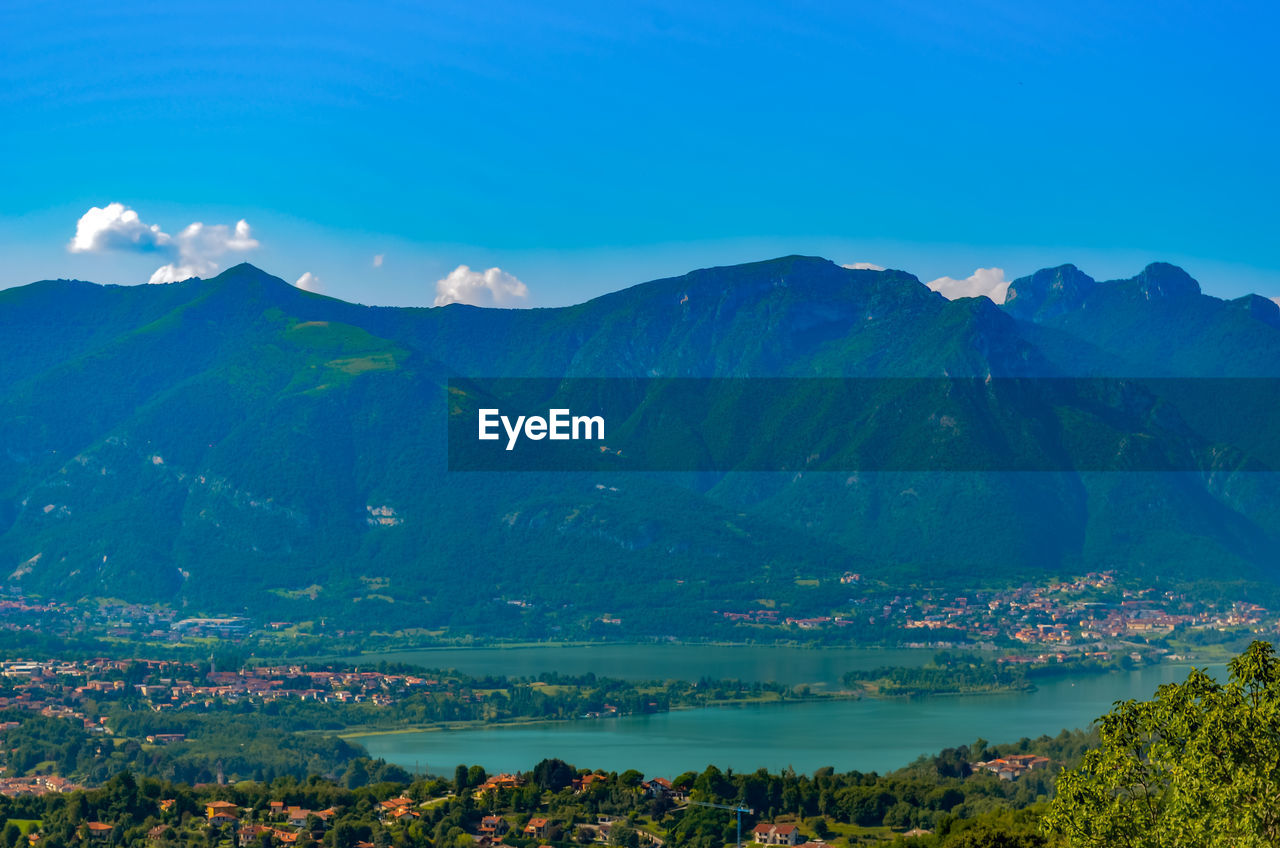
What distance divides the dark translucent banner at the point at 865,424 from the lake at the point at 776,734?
6386 centimetres

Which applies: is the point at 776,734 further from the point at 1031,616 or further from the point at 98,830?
the point at 1031,616

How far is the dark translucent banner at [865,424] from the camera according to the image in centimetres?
16538

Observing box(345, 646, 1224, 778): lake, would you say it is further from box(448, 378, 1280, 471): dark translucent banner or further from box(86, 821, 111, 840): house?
box(448, 378, 1280, 471): dark translucent banner

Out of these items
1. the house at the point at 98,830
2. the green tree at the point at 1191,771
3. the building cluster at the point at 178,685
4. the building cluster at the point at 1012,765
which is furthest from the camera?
the building cluster at the point at 178,685

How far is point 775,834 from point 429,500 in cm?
11670

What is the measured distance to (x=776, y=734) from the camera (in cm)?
7631

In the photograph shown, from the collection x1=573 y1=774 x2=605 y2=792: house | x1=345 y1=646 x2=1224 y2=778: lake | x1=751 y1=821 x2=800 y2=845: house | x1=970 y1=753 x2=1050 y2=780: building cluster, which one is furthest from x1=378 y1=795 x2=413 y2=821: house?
x1=970 y1=753 x2=1050 y2=780: building cluster

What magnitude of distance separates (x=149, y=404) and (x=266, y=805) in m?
131

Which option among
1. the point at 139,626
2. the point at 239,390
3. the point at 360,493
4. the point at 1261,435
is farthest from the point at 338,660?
the point at 1261,435

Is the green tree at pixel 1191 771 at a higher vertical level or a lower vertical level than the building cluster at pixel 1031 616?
higher

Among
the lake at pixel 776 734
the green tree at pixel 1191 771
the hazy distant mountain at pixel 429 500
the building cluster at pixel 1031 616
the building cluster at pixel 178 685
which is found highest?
the hazy distant mountain at pixel 429 500

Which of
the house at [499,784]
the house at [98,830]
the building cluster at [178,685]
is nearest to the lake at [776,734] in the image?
the house at [499,784]

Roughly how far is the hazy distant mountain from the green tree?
382 ft
